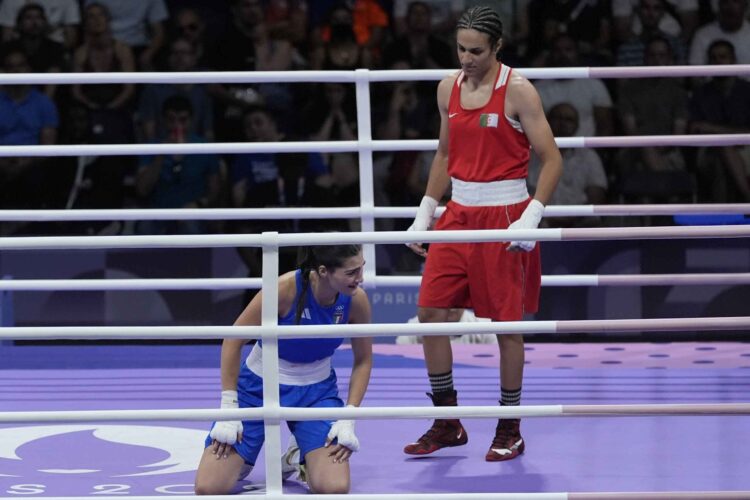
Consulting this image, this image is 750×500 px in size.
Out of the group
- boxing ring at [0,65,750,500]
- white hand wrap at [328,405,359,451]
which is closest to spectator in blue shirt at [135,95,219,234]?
boxing ring at [0,65,750,500]

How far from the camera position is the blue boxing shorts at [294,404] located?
168 inches

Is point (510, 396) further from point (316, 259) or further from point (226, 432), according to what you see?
point (226, 432)

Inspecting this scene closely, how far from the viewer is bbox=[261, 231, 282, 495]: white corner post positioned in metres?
3.63

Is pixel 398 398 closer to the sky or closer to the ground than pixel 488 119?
closer to the ground

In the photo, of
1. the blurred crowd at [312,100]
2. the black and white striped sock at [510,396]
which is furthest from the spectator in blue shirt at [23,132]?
the black and white striped sock at [510,396]

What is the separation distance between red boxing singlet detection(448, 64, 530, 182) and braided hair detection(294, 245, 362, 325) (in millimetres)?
644

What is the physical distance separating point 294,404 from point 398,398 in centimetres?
109

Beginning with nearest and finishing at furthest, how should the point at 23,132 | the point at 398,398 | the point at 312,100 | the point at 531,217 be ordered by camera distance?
the point at 531,217 < the point at 398,398 < the point at 23,132 < the point at 312,100

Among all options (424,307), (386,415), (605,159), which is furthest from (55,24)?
(386,415)

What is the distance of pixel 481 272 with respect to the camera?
464 cm

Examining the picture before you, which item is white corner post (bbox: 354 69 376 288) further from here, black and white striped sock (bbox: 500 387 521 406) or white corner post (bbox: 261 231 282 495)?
white corner post (bbox: 261 231 282 495)

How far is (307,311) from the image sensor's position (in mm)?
4281

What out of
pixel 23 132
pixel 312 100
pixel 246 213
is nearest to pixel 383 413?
pixel 246 213

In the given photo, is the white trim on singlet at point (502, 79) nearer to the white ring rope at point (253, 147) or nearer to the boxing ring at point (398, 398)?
the boxing ring at point (398, 398)
